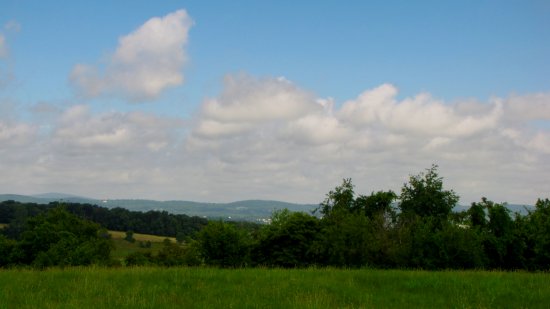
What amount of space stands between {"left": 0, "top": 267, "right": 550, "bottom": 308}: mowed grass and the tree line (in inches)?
688

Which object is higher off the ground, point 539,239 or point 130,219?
point 539,239

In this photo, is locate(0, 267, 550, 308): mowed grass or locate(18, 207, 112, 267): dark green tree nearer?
locate(0, 267, 550, 308): mowed grass

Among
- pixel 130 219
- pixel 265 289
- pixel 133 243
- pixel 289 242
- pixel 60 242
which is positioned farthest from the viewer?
pixel 130 219

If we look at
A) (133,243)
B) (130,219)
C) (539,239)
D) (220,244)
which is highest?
(539,239)

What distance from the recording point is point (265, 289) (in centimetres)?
1482

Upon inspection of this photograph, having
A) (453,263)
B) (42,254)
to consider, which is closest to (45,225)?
(42,254)

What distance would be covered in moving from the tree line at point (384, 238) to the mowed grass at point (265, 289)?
688 inches

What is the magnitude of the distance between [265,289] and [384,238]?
29.7m

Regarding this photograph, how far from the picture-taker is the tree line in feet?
119

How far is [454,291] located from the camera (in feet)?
49.1

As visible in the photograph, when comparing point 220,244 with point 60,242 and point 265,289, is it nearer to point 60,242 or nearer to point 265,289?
point 60,242

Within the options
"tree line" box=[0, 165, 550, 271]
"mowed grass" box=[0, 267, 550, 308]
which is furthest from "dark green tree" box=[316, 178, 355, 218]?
"mowed grass" box=[0, 267, 550, 308]

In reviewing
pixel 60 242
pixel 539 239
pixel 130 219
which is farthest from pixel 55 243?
pixel 130 219

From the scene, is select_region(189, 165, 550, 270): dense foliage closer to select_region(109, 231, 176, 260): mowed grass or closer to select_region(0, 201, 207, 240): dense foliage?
select_region(109, 231, 176, 260): mowed grass
